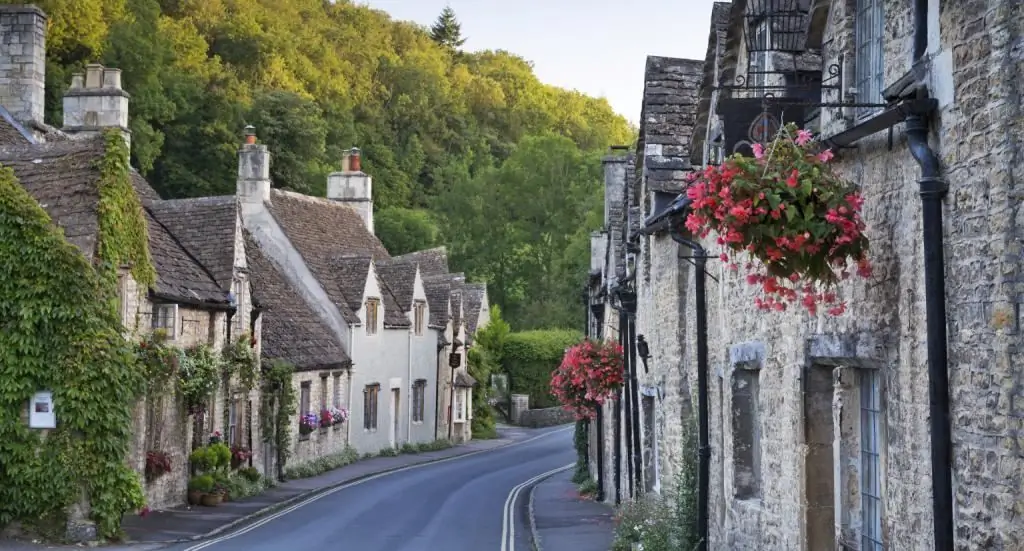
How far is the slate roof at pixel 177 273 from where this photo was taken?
26938 millimetres

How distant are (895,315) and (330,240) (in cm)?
4054

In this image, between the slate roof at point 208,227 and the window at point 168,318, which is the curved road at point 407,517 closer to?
the window at point 168,318

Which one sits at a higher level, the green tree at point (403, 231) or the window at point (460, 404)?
the green tree at point (403, 231)

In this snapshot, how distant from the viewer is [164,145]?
65.1 meters

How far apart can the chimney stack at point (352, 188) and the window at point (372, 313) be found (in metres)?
9.70

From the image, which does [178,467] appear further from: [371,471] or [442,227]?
[442,227]

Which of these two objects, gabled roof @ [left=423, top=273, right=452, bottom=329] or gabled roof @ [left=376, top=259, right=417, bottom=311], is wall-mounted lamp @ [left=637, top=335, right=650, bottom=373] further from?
gabled roof @ [left=423, top=273, right=452, bottom=329]

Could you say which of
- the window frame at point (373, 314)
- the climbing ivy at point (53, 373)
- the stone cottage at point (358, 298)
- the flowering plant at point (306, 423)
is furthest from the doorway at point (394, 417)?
the climbing ivy at point (53, 373)

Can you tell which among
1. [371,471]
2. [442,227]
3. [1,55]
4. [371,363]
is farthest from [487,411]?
[1,55]

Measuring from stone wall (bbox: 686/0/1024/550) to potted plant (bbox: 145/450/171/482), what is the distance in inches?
610

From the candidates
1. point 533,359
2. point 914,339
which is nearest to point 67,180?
point 914,339

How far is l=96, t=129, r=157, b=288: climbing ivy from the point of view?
22.6 meters

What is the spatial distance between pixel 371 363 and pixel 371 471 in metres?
6.50

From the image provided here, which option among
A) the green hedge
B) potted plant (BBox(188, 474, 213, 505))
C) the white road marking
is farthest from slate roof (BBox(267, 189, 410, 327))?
potted plant (BBox(188, 474, 213, 505))
